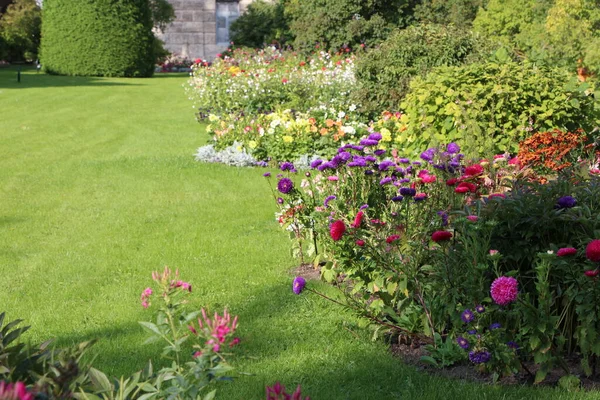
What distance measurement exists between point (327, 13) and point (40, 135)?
36.8 ft

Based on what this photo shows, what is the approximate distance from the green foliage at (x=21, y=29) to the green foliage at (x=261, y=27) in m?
10.4

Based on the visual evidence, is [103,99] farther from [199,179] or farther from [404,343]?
[404,343]

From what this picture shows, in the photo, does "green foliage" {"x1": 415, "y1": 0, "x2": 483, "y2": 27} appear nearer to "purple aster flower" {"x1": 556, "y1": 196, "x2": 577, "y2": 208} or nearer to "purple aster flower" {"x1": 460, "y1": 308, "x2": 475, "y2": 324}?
"purple aster flower" {"x1": 556, "y1": 196, "x2": 577, "y2": 208}

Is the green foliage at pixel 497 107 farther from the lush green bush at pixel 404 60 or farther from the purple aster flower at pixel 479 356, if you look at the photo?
the purple aster flower at pixel 479 356

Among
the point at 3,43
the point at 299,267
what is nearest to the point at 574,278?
the point at 299,267

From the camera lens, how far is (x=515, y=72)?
796 centimetres

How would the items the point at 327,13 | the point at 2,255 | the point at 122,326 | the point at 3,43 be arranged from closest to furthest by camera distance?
the point at 122,326 < the point at 2,255 < the point at 327,13 < the point at 3,43

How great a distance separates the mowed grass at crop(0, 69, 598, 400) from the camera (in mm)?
3656

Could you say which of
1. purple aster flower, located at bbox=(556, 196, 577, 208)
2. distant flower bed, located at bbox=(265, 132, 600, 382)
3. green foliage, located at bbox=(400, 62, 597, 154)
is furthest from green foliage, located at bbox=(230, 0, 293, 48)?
purple aster flower, located at bbox=(556, 196, 577, 208)

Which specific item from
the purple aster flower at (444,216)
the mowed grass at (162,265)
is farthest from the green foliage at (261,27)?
the purple aster flower at (444,216)

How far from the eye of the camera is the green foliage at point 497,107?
24.5 feet

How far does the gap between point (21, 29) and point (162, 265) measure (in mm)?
34671

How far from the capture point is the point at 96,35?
30.0 meters

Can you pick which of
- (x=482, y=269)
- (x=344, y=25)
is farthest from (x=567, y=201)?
(x=344, y=25)
